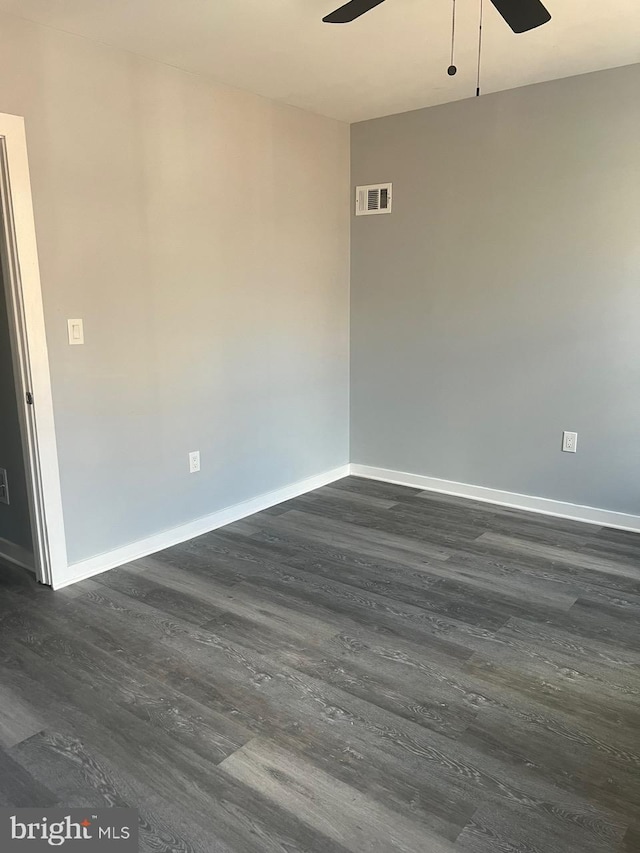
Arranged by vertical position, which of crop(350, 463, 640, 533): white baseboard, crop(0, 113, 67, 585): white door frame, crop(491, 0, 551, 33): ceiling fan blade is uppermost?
crop(491, 0, 551, 33): ceiling fan blade

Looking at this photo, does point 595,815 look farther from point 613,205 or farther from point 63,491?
point 613,205

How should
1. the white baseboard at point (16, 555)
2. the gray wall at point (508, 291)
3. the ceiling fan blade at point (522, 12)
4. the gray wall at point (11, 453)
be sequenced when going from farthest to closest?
1. the gray wall at point (508, 291)
2. the white baseboard at point (16, 555)
3. the gray wall at point (11, 453)
4. the ceiling fan blade at point (522, 12)

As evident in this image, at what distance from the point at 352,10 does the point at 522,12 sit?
55 cm

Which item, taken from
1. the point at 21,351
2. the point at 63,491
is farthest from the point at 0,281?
the point at 63,491

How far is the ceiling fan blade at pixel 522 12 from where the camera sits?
196 centimetres

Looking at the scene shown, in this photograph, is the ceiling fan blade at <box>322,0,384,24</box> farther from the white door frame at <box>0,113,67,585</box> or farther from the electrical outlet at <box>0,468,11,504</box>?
the electrical outlet at <box>0,468,11,504</box>

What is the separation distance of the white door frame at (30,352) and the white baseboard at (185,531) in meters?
0.12

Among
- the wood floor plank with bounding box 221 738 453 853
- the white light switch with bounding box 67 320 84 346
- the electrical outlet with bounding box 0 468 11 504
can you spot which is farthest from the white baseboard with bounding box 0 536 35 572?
the wood floor plank with bounding box 221 738 453 853

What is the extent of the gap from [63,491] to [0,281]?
3.37ft

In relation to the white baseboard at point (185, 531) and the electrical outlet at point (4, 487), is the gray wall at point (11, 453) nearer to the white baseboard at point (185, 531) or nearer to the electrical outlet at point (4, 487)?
the electrical outlet at point (4, 487)

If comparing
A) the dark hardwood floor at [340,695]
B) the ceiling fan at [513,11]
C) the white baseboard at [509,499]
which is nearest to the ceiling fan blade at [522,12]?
the ceiling fan at [513,11]

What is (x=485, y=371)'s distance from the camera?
3.91 m

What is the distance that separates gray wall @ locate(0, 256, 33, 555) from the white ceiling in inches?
49.8

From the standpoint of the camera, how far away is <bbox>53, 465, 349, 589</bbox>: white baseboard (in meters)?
2.98
